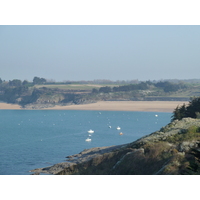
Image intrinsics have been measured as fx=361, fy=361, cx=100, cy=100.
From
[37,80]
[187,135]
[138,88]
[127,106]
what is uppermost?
[37,80]

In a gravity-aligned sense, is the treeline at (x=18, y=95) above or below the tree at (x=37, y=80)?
below

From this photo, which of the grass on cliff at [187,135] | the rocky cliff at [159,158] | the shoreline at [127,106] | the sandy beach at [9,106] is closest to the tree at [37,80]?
the sandy beach at [9,106]

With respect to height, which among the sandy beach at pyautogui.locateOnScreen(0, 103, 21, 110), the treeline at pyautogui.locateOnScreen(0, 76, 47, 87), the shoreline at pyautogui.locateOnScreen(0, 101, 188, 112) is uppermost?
the treeline at pyautogui.locateOnScreen(0, 76, 47, 87)

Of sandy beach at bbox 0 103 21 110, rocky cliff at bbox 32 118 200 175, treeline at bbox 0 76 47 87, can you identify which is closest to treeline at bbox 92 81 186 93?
sandy beach at bbox 0 103 21 110

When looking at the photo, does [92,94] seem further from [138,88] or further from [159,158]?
[159,158]

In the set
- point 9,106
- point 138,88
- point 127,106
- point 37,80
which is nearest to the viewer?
point 127,106

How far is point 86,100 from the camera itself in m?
136

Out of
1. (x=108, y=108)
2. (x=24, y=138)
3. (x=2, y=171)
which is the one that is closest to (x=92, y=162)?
(x=2, y=171)

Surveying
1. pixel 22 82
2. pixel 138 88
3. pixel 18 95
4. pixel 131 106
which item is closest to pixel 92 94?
pixel 138 88

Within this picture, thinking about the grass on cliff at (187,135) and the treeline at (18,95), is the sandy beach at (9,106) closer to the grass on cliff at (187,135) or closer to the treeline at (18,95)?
the treeline at (18,95)

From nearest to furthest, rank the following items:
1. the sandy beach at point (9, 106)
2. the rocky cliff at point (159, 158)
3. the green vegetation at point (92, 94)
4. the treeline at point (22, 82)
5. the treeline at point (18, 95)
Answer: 1. the rocky cliff at point (159, 158)
2. the sandy beach at point (9, 106)
3. the green vegetation at point (92, 94)
4. the treeline at point (18, 95)
5. the treeline at point (22, 82)

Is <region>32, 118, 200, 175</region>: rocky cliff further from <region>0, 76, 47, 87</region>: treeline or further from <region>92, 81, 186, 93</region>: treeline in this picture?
<region>0, 76, 47, 87</region>: treeline

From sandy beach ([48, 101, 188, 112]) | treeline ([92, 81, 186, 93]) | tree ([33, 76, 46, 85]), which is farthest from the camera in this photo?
tree ([33, 76, 46, 85])

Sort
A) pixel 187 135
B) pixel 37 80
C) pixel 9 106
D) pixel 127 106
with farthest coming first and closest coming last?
pixel 37 80, pixel 9 106, pixel 127 106, pixel 187 135
